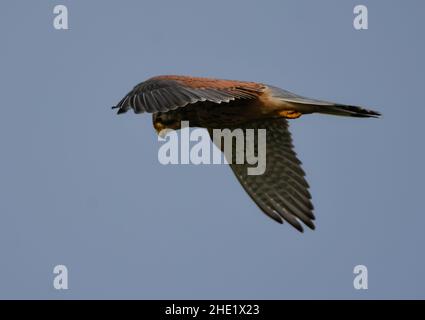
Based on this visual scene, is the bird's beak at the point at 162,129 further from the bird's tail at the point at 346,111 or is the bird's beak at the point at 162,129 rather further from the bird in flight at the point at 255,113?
the bird's tail at the point at 346,111

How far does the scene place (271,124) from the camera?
385 inches

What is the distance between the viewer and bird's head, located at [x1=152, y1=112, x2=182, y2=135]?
8.84 metres

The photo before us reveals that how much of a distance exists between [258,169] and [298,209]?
749 millimetres

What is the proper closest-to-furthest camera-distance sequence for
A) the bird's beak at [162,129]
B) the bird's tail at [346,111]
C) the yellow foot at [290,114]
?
the bird's tail at [346,111]
the yellow foot at [290,114]
the bird's beak at [162,129]

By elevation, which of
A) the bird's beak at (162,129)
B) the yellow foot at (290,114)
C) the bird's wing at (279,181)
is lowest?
the bird's wing at (279,181)

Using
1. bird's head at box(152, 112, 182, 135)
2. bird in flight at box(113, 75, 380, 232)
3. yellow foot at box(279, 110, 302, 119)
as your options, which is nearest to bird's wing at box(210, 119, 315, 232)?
bird in flight at box(113, 75, 380, 232)

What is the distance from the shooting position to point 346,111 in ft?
28.1

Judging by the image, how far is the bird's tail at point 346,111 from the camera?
8.43 metres

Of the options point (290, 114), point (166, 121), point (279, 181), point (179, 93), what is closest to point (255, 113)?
point (290, 114)

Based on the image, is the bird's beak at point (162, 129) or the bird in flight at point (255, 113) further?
the bird's beak at point (162, 129)

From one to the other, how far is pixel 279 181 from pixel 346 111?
Result: 1.49 m

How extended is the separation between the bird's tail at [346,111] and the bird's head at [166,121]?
1396mm

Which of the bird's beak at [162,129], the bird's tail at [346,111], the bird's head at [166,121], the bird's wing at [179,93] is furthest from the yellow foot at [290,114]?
the bird's beak at [162,129]
